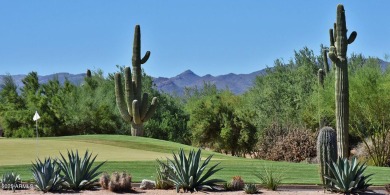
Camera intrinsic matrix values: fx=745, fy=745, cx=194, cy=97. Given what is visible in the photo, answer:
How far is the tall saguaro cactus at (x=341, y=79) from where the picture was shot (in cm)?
2808

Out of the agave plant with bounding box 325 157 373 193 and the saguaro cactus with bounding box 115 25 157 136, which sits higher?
the saguaro cactus with bounding box 115 25 157 136

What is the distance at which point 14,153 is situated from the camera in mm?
31172

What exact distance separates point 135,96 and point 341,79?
2161 cm

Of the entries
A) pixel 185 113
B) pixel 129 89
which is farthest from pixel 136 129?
pixel 185 113

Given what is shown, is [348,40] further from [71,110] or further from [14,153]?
[71,110]

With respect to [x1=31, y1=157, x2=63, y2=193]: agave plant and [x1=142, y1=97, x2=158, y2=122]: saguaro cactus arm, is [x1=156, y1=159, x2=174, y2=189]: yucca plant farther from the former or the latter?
[x1=142, y1=97, x2=158, y2=122]: saguaro cactus arm

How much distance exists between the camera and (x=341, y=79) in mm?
28438

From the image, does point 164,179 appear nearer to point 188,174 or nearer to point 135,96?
point 188,174

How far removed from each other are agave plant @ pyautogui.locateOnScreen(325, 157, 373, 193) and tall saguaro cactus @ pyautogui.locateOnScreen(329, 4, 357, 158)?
1042 centimetres

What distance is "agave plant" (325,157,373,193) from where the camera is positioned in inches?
690

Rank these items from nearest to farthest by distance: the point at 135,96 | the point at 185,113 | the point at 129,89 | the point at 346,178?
1. the point at 346,178
2. the point at 129,89
3. the point at 135,96
4. the point at 185,113

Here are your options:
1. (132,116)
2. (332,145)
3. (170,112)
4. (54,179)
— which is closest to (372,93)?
(132,116)

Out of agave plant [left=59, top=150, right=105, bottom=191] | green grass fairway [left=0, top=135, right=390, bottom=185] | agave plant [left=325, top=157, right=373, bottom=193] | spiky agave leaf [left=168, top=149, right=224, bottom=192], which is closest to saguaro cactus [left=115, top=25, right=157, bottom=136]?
green grass fairway [left=0, top=135, right=390, bottom=185]

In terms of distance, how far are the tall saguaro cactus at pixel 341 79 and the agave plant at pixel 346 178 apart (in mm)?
10424
